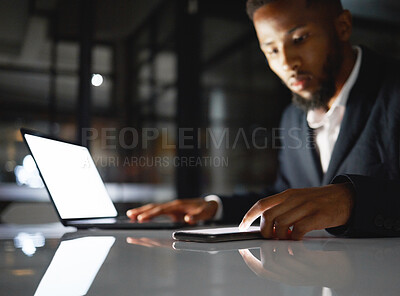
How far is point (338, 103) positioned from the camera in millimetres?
1518

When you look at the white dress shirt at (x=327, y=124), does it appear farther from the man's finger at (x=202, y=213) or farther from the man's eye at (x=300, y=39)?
the man's finger at (x=202, y=213)

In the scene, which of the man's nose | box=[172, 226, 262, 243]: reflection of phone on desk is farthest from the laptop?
the man's nose

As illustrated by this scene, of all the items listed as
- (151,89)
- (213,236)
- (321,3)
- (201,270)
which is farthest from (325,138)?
(151,89)

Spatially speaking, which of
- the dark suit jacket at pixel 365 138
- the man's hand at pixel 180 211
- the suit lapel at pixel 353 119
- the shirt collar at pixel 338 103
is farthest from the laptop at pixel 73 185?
the shirt collar at pixel 338 103

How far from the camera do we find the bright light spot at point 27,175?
329 cm

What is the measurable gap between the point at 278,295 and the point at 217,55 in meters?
3.48

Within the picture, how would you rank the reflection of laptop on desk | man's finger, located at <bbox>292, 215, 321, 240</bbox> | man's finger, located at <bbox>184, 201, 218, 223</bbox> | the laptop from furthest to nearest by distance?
man's finger, located at <bbox>184, 201, 218, 223</bbox>
the laptop
man's finger, located at <bbox>292, 215, 321, 240</bbox>
the reflection of laptop on desk

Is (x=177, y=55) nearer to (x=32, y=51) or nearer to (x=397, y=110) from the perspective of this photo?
(x=32, y=51)

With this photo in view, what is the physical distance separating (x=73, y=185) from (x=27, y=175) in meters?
2.59

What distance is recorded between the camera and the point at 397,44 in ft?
12.3

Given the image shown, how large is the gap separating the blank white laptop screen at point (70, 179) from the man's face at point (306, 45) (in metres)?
0.93

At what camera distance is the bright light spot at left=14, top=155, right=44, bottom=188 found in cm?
329

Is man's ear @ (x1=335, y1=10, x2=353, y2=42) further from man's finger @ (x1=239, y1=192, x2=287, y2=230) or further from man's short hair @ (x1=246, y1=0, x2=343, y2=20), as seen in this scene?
man's finger @ (x1=239, y1=192, x2=287, y2=230)

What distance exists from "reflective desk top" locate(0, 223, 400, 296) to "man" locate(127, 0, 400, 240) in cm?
15
